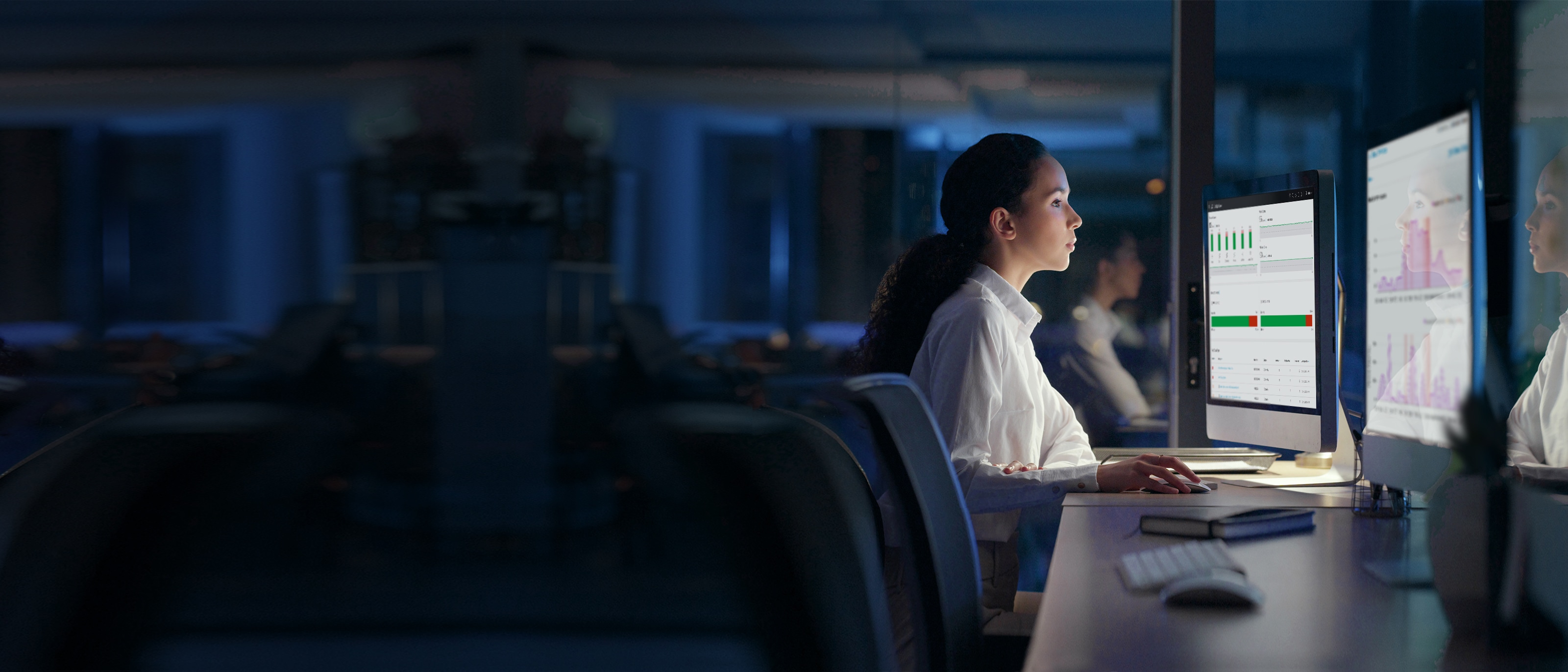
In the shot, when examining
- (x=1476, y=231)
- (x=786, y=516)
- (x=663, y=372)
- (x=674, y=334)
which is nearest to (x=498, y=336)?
(x=1476, y=231)

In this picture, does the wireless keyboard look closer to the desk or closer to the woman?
the desk

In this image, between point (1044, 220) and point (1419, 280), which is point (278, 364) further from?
point (1419, 280)

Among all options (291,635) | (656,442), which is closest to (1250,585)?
(291,635)

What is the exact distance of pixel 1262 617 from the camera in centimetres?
71

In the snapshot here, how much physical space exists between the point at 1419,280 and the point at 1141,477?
56cm

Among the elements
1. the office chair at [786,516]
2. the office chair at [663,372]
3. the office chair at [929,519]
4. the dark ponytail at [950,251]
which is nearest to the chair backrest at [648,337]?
the office chair at [663,372]

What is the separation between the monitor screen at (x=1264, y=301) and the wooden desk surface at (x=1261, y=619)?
0.52 metres

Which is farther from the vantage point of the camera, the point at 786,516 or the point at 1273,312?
the point at 786,516

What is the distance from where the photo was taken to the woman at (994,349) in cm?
142

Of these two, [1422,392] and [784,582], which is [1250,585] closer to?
[1422,392]

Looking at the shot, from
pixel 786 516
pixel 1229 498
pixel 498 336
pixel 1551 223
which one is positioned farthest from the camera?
pixel 786 516

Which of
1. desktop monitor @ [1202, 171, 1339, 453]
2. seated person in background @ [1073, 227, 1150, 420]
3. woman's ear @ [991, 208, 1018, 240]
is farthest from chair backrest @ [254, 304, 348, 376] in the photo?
desktop monitor @ [1202, 171, 1339, 453]

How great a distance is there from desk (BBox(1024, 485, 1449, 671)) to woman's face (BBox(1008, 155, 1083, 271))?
0.76 meters

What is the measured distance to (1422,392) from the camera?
0.96m
